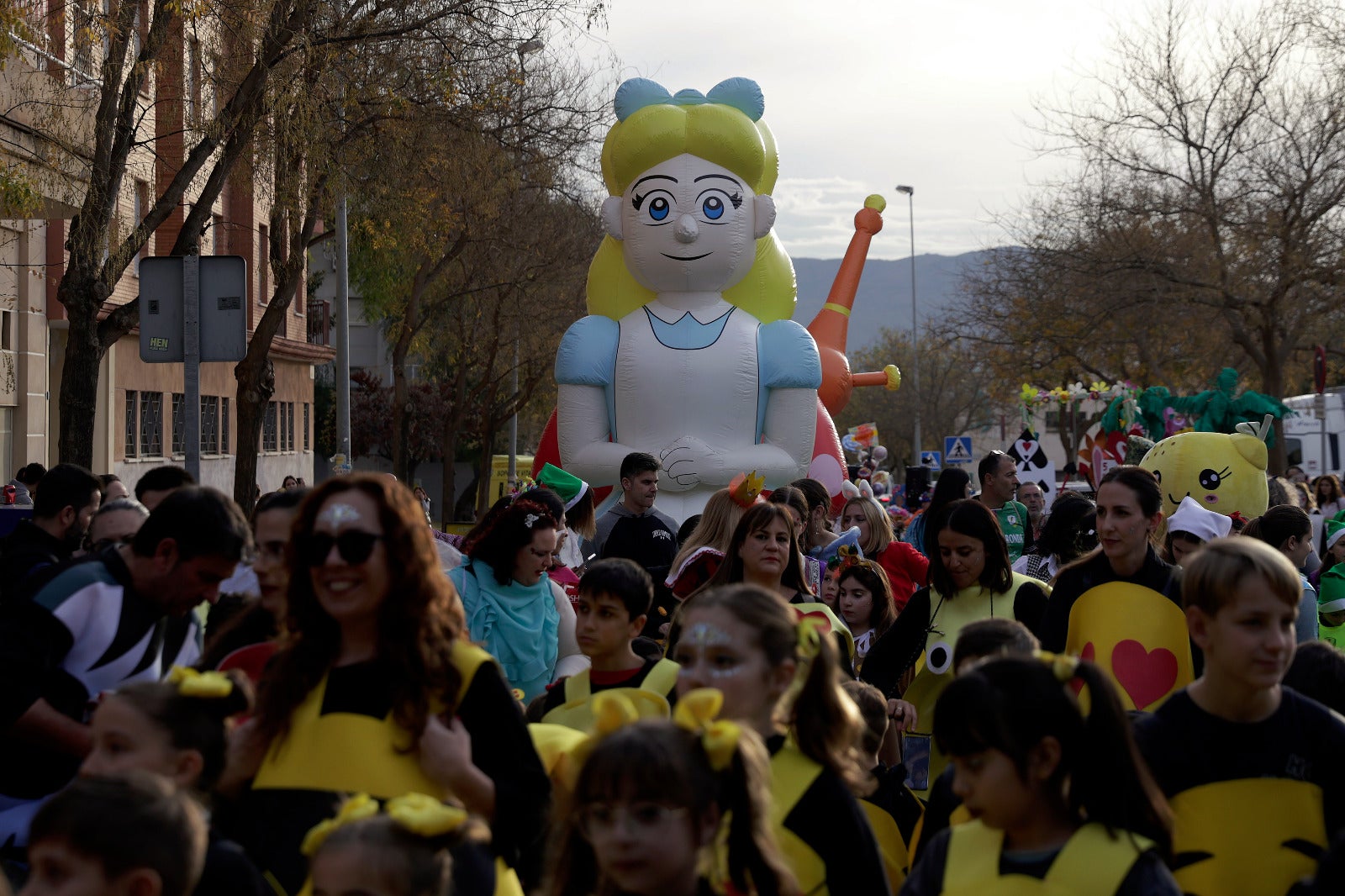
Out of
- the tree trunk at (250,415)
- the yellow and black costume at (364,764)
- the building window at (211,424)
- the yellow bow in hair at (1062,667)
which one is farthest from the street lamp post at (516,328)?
the yellow bow in hair at (1062,667)

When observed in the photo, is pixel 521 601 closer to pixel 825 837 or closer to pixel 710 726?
pixel 825 837

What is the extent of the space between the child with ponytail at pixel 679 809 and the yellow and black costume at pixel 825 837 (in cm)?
31

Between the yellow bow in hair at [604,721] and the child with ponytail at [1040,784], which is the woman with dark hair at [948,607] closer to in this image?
the child with ponytail at [1040,784]

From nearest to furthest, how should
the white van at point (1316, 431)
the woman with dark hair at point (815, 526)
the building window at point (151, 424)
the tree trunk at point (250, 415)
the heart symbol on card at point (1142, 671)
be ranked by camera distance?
the heart symbol on card at point (1142, 671)
the woman with dark hair at point (815, 526)
the tree trunk at point (250, 415)
the building window at point (151, 424)
the white van at point (1316, 431)

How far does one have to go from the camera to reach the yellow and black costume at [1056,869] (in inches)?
114

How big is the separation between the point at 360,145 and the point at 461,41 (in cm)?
200

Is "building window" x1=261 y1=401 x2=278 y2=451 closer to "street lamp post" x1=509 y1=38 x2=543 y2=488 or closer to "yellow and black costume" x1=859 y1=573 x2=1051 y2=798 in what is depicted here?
"street lamp post" x1=509 y1=38 x2=543 y2=488

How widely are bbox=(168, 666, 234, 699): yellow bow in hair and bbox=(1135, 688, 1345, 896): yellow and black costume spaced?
1955 millimetres

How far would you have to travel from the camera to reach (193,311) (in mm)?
8102

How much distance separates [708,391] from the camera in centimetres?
1270

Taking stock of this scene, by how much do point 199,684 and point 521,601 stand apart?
273 cm

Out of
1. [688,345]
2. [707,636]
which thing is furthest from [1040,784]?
[688,345]

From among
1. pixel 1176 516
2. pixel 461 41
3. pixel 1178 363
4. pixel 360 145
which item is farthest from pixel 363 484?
pixel 1178 363

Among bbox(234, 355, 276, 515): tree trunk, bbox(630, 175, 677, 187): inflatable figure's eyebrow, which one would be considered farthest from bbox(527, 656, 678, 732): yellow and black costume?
bbox(234, 355, 276, 515): tree trunk
